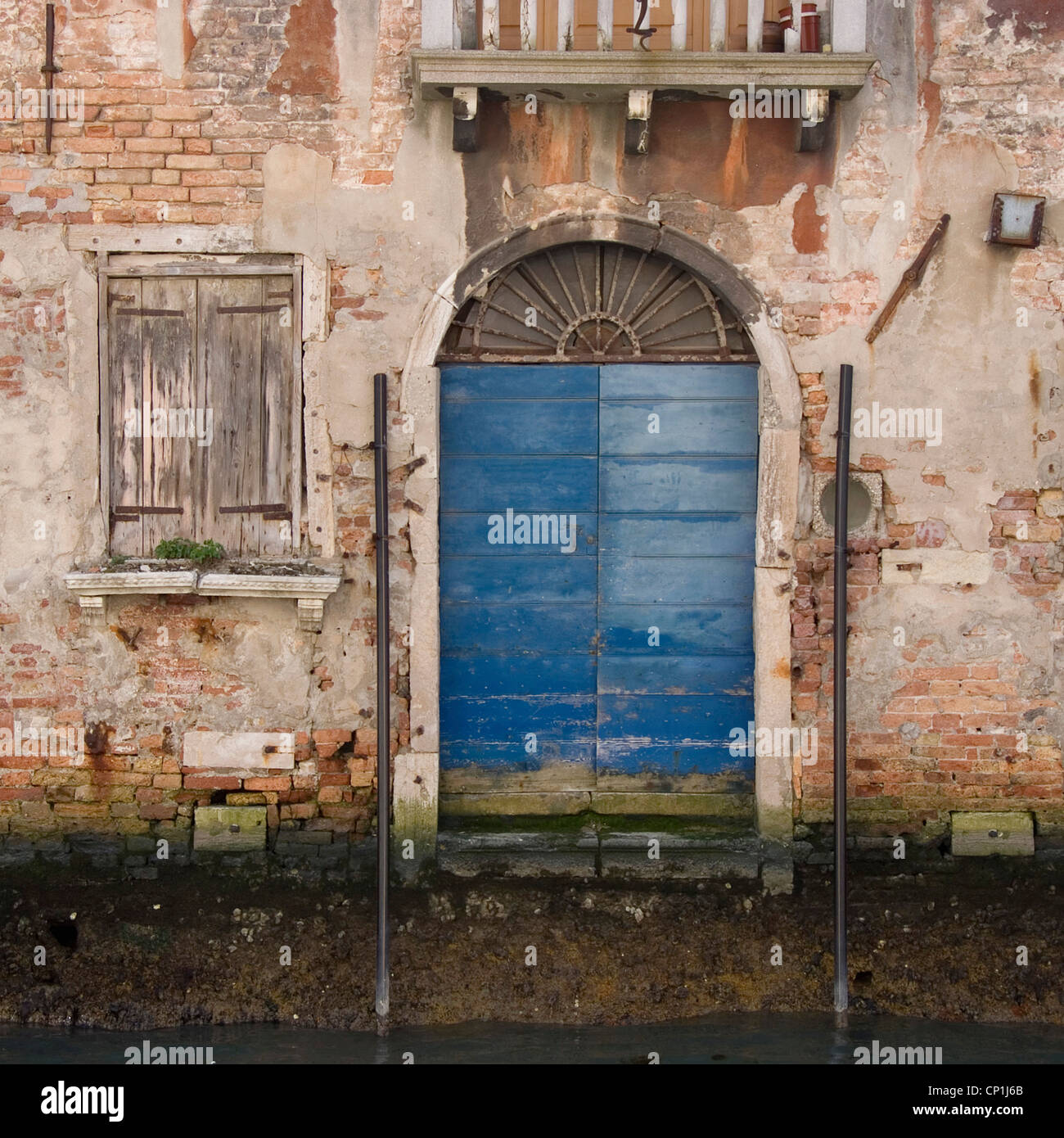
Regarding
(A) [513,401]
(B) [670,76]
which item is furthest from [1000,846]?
(B) [670,76]

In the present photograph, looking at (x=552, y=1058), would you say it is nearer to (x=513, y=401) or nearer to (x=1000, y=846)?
(x=1000, y=846)

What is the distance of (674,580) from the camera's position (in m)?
6.67

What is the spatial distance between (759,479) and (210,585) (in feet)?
9.70

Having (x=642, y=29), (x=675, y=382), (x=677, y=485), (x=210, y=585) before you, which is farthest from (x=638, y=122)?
(x=210, y=585)

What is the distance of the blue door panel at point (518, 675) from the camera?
21.9 ft

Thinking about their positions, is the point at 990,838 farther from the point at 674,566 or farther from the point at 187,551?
the point at 187,551

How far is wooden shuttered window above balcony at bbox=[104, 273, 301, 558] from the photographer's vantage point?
21.2 ft

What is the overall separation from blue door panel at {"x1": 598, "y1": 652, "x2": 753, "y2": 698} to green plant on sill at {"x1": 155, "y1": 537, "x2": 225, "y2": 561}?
85.9 inches

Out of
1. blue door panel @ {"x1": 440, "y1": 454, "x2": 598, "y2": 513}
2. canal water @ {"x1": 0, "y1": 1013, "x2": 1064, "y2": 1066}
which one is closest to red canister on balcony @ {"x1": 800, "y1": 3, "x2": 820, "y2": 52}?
blue door panel @ {"x1": 440, "y1": 454, "x2": 598, "y2": 513}

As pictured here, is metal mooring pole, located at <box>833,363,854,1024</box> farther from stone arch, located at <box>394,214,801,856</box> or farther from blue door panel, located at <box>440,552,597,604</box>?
blue door panel, located at <box>440,552,597,604</box>

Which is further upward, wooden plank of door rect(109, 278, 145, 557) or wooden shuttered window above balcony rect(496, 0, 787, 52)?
wooden shuttered window above balcony rect(496, 0, 787, 52)

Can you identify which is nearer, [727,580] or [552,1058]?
[552,1058]

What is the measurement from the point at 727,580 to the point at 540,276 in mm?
1949

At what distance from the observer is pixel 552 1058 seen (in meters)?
5.65
